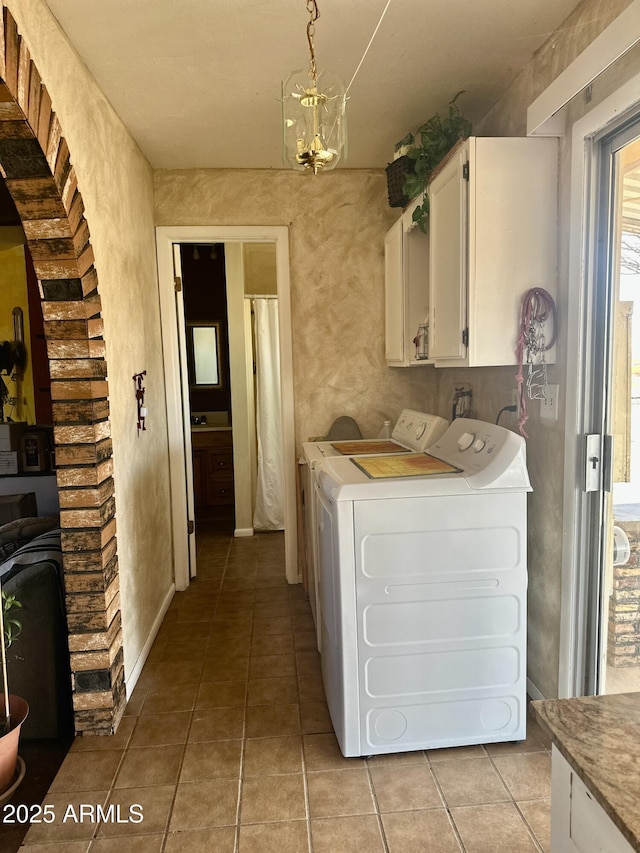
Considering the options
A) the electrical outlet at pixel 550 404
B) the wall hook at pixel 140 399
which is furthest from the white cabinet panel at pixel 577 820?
the wall hook at pixel 140 399

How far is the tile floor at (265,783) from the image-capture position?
1.59 meters

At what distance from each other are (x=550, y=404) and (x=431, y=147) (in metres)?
1.23

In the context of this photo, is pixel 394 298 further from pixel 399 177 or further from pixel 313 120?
pixel 313 120

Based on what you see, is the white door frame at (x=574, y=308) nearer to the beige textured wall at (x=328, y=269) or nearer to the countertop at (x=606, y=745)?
the countertop at (x=606, y=745)

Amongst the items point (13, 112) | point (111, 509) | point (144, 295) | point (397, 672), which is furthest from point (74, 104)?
point (397, 672)

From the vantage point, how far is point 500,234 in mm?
1910

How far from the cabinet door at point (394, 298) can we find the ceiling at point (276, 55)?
52cm

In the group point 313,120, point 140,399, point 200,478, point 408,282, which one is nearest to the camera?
point 313,120

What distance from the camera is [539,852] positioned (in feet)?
4.95

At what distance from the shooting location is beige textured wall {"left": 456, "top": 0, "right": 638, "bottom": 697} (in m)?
1.80

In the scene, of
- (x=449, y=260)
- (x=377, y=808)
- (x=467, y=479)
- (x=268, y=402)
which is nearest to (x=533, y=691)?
(x=377, y=808)

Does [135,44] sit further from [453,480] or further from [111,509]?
[453,480]

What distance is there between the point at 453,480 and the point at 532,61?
1551mm

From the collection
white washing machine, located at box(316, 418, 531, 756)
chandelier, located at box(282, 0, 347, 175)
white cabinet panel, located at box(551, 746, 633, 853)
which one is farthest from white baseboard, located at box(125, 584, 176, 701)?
chandelier, located at box(282, 0, 347, 175)
